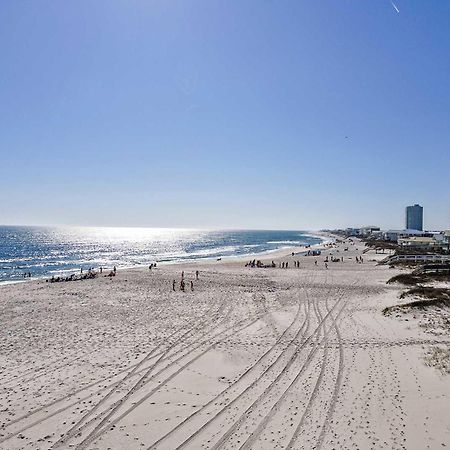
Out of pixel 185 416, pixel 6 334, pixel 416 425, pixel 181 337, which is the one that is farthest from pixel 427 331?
pixel 6 334

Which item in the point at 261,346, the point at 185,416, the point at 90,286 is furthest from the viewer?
the point at 90,286

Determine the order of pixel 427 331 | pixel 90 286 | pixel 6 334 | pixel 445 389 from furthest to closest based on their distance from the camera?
pixel 90 286 < pixel 6 334 < pixel 427 331 < pixel 445 389

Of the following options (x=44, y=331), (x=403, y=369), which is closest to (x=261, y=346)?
(x=403, y=369)

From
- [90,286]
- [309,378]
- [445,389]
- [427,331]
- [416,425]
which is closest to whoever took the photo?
[416,425]

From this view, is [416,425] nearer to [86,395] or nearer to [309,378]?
[309,378]

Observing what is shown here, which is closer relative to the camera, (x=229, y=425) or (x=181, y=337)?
(x=229, y=425)

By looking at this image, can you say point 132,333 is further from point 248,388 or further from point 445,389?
point 445,389
